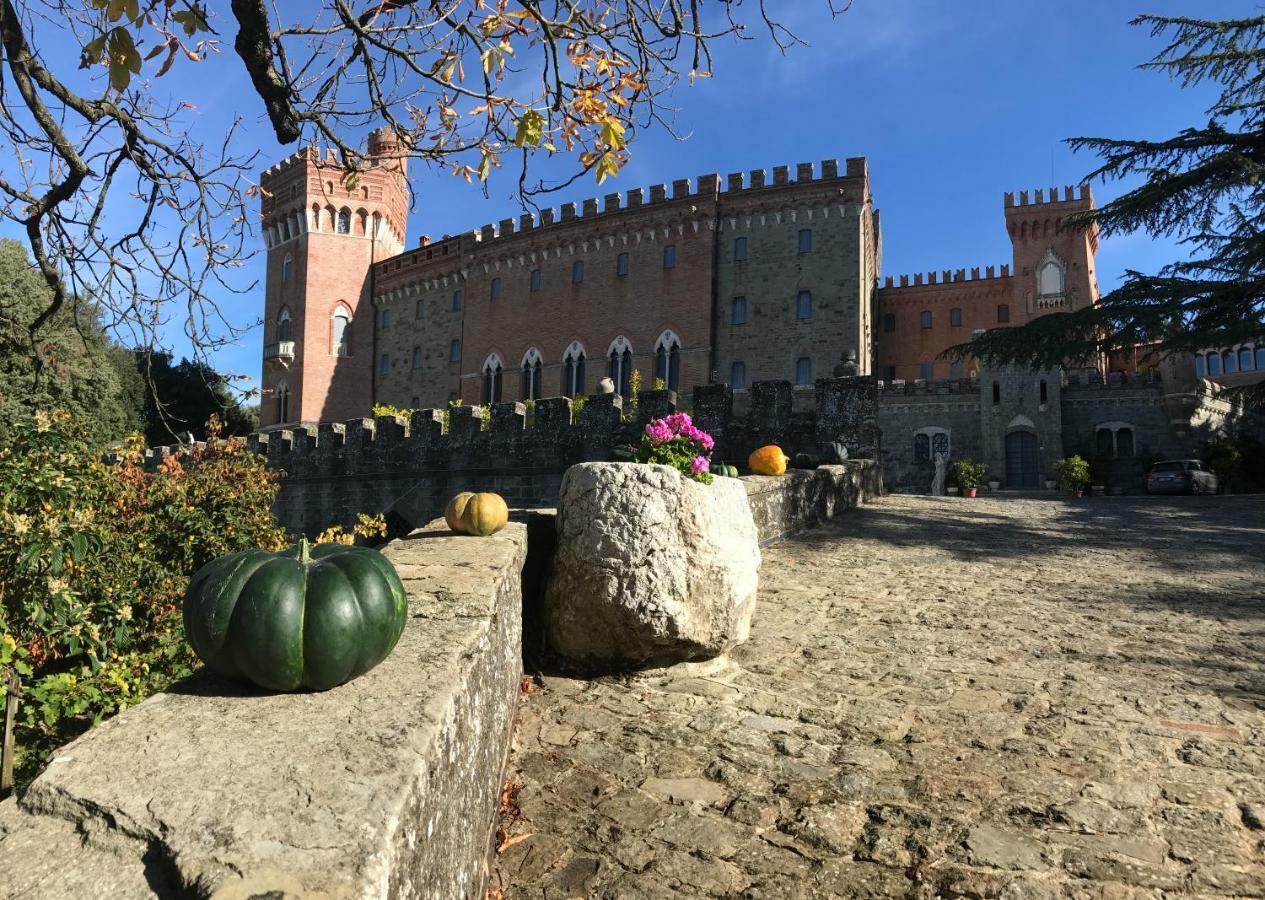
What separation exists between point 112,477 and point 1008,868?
25.1 feet

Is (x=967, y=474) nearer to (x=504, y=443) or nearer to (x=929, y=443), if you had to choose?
(x=929, y=443)

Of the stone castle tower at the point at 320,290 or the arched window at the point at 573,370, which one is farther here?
the stone castle tower at the point at 320,290

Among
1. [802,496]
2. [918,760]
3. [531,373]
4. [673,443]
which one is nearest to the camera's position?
[918,760]

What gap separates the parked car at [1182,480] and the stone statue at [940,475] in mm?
7374

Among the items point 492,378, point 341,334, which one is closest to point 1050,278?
point 492,378

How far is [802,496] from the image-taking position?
995 centimetres

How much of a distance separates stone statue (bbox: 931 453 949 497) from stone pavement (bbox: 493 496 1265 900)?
2710 cm

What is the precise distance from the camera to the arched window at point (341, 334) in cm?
4119

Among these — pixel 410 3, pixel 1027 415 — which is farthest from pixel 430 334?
pixel 410 3

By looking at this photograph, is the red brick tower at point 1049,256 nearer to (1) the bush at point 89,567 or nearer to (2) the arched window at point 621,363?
(2) the arched window at point 621,363

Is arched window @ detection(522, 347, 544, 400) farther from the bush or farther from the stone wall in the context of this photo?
the bush

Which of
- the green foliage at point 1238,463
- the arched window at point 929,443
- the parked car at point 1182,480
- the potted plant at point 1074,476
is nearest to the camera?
the parked car at point 1182,480

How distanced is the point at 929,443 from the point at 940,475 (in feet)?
9.09

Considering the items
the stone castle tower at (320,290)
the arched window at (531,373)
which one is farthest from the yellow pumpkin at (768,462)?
the stone castle tower at (320,290)
